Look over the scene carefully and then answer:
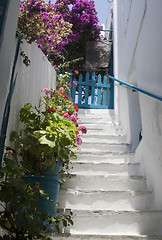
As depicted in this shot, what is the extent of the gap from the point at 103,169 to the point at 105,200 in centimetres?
61

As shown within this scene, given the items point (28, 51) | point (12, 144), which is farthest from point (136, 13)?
point (12, 144)

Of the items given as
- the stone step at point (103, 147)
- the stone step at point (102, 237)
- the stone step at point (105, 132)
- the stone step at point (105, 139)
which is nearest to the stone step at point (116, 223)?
the stone step at point (102, 237)

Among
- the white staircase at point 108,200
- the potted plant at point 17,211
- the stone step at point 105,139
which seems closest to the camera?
the potted plant at point 17,211

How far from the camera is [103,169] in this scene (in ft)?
11.7

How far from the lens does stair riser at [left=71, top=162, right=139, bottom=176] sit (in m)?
3.53

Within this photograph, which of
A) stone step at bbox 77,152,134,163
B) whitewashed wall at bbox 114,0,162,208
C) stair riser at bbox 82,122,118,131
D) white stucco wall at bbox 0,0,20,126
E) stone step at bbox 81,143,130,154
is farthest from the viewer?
stair riser at bbox 82,122,118,131

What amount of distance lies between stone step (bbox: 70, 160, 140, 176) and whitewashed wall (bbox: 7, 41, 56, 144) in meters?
0.88

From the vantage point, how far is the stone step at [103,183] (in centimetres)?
325

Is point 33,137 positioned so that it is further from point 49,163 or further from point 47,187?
point 47,187

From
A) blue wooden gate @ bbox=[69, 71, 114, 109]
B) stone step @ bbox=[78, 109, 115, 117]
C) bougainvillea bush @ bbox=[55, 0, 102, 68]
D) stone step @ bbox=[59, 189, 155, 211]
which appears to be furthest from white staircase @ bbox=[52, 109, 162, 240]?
bougainvillea bush @ bbox=[55, 0, 102, 68]

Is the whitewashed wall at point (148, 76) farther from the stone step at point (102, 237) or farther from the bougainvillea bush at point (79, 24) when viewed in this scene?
the bougainvillea bush at point (79, 24)

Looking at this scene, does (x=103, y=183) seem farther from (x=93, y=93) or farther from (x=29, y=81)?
(x=93, y=93)

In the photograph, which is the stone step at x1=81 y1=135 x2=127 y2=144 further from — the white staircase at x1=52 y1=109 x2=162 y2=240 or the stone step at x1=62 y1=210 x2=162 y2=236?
the stone step at x1=62 y1=210 x2=162 y2=236

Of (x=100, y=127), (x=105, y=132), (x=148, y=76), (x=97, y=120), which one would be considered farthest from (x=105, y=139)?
(x=148, y=76)
